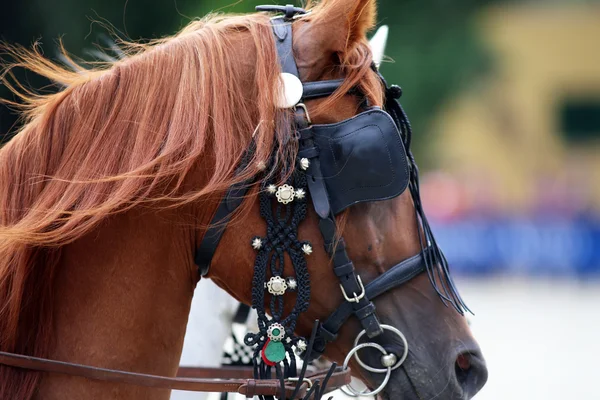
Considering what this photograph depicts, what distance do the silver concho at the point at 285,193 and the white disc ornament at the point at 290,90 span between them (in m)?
0.22

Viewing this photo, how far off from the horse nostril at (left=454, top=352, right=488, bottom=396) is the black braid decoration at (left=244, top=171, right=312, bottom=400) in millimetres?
466

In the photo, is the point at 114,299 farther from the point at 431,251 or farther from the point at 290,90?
the point at 431,251

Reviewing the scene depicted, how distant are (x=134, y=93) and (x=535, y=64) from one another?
96.3 ft

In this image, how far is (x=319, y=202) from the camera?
85.2 inches

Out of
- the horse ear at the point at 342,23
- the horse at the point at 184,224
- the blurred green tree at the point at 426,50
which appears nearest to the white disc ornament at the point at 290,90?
the horse at the point at 184,224

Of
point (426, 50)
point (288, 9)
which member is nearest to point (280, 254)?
point (288, 9)

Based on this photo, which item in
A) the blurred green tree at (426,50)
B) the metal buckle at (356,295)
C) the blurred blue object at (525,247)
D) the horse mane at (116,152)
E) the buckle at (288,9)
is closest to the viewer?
the horse mane at (116,152)

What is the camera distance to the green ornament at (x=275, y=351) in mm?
2207

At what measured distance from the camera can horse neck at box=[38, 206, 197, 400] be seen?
2.14m

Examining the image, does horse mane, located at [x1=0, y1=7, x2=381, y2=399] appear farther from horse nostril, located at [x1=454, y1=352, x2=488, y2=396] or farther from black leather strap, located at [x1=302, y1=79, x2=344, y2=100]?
horse nostril, located at [x1=454, y1=352, x2=488, y2=396]

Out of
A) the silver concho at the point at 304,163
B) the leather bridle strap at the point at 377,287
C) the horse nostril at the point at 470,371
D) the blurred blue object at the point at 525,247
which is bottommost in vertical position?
the blurred blue object at the point at 525,247

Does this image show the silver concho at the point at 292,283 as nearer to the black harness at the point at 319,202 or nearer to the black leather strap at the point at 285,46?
the black harness at the point at 319,202

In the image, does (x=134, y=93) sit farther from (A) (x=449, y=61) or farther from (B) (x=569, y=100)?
(B) (x=569, y=100)

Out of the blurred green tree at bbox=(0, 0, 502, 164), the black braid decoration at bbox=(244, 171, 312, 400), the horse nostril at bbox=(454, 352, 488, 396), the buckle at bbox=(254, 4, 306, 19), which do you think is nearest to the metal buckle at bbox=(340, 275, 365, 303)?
the black braid decoration at bbox=(244, 171, 312, 400)
